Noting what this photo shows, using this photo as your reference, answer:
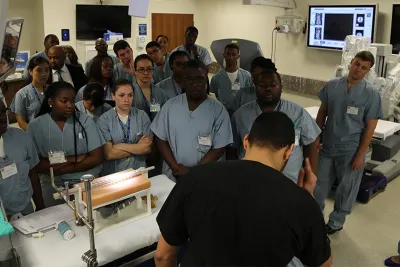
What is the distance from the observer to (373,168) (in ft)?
12.3

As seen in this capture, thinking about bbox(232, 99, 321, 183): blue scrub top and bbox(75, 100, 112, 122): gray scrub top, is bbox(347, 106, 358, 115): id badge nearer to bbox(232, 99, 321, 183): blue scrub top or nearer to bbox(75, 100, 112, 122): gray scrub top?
bbox(232, 99, 321, 183): blue scrub top

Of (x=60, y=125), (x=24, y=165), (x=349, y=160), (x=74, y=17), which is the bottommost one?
(x=349, y=160)

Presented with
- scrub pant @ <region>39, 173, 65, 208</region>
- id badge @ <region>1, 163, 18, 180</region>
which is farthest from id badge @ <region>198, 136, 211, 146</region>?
id badge @ <region>1, 163, 18, 180</region>

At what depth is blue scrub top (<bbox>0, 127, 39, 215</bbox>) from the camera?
69.1 inches

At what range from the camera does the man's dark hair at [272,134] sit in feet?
3.76

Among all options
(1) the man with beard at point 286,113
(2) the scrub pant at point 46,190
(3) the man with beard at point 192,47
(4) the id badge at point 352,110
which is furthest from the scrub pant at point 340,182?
(3) the man with beard at point 192,47

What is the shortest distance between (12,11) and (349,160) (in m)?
5.73

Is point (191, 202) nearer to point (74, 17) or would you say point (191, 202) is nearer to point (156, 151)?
point (156, 151)

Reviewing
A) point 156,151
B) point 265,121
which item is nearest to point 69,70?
point 156,151

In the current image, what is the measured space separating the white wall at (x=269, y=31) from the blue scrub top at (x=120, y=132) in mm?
4493

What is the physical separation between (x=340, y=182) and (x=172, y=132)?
1.34 meters

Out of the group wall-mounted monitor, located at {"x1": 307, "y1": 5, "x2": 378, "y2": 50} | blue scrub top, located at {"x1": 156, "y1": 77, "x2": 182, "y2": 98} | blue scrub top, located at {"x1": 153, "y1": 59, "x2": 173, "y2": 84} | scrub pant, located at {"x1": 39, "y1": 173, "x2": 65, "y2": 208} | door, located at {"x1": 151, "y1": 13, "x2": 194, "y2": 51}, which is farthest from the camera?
door, located at {"x1": 151, "y1": 13, "x2": 194, "y2": 51}

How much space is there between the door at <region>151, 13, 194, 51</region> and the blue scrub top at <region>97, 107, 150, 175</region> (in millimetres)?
5934

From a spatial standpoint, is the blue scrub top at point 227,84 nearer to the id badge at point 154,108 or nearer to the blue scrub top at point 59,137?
the id badge at point 154,108
